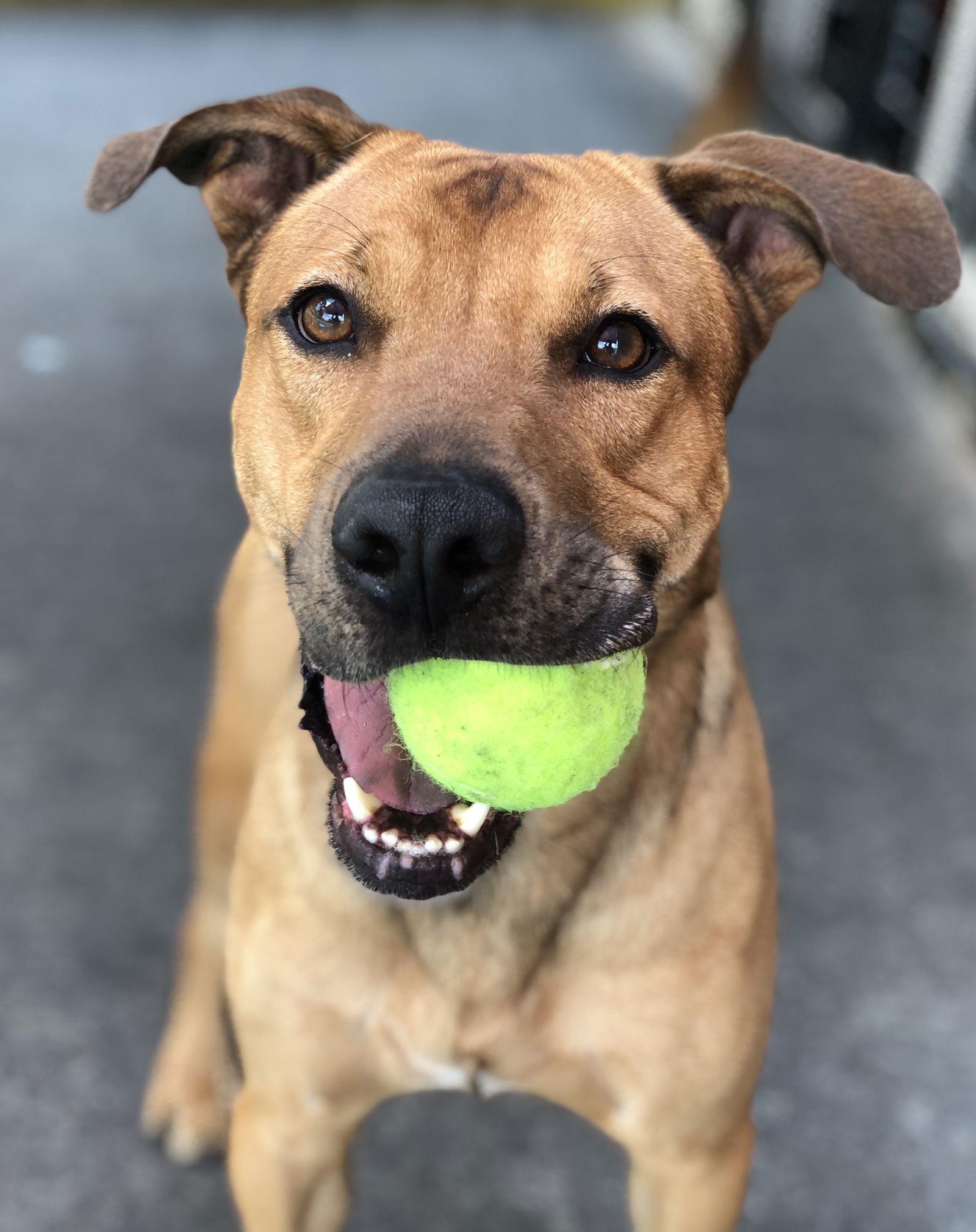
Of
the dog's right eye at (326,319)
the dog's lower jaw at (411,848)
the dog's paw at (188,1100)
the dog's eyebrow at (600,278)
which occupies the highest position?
the dog's eyebrow at (600,278)

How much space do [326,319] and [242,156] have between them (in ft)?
1.42

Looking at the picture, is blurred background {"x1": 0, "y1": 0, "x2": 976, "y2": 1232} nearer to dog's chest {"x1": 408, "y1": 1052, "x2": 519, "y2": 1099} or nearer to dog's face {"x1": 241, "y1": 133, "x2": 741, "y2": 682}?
dog's chest {"x1": 408, "y1": 1052, "x2": 519, "y2": 1099}

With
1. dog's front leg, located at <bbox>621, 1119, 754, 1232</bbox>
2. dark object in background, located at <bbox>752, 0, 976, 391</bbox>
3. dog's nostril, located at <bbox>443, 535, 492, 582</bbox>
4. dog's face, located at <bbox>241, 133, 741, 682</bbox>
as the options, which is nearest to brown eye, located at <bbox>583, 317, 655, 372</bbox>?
dog's face, located at <bbox>241, 133, 741, 682</bbox>

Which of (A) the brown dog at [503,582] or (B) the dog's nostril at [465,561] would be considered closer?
(B) the dog's nostril at [465,561]

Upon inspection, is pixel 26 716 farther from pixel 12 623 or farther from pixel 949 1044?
pixel 949 1044

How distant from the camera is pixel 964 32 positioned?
5.44m

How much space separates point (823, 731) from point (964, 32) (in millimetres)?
3482

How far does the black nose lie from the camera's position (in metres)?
1.45

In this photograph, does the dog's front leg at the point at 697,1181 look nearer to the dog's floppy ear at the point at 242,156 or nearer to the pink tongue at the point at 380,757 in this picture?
the pink tongue at the point at 380,757

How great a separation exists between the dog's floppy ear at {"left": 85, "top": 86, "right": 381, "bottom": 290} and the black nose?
72 cm

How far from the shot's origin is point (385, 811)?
179 centimetres

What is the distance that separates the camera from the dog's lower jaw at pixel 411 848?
172 cm

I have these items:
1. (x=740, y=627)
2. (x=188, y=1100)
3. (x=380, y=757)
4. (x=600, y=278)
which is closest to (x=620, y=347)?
(x=600, y=278)

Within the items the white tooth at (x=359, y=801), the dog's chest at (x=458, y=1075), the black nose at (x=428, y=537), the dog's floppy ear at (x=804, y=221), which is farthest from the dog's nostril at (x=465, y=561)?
the dog's chest at (x=458, y=1075)
